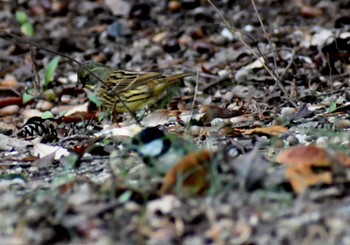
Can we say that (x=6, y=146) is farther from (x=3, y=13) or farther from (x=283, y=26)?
(x=3, y=13)

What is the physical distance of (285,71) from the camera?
712cm

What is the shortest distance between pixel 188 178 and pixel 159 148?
0.45 meters

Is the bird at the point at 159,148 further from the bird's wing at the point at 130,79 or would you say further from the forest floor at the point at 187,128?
the bird's wing at the point at 130,79

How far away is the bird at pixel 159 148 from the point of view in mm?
3723

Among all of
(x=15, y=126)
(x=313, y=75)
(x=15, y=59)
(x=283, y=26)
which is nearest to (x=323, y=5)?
(x=283, y=26)

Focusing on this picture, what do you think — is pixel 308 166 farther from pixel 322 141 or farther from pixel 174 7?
pixel 174 7

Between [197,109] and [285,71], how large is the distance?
1.18 metres

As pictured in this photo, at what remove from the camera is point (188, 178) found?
3.46m

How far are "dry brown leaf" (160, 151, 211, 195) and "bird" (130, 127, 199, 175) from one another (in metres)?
0.14

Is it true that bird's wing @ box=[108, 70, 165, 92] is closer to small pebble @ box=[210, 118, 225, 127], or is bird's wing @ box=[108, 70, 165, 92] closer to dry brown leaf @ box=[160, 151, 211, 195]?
small pebble @ box=[210, 118, 225, 127]

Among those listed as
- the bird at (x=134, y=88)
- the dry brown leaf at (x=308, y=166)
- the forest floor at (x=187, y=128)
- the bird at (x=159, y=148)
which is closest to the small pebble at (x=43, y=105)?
the forest floor at (x=187, y=128)

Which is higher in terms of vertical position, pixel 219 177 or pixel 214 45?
pixel 219 177

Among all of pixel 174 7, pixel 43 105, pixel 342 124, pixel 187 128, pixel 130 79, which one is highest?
pixel 187 128

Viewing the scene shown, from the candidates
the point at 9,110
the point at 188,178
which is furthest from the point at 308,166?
the point at 9,110
